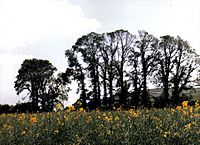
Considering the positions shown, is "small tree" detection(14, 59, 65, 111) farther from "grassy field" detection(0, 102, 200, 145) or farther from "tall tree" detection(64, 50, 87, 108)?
"grassy field" detection(0, 102, 200, 145)

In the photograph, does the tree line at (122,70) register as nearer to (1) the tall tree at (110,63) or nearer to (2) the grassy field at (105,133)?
(1) the tall tree at (110,63)

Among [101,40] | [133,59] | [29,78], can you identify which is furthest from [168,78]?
[29,78]

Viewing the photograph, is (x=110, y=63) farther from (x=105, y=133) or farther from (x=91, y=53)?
(x=105, y=133)

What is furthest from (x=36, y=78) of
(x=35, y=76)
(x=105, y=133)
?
(x=105, y=133)

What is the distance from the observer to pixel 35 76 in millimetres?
59781

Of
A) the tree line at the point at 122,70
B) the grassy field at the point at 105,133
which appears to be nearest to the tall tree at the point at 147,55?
the tree line at the point at 122,70

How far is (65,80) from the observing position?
186 feet

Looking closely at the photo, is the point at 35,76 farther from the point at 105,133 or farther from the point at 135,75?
the point at 105,133

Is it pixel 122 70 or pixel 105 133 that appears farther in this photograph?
pixel 122 70

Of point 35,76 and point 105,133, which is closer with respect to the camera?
point 105,133

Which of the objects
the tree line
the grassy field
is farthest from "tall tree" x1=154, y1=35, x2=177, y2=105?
the grassy field

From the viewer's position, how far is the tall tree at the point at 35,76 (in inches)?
2255

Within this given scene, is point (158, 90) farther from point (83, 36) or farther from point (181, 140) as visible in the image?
point (181, 140)

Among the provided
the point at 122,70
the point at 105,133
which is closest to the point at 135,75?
the point at 122,70
